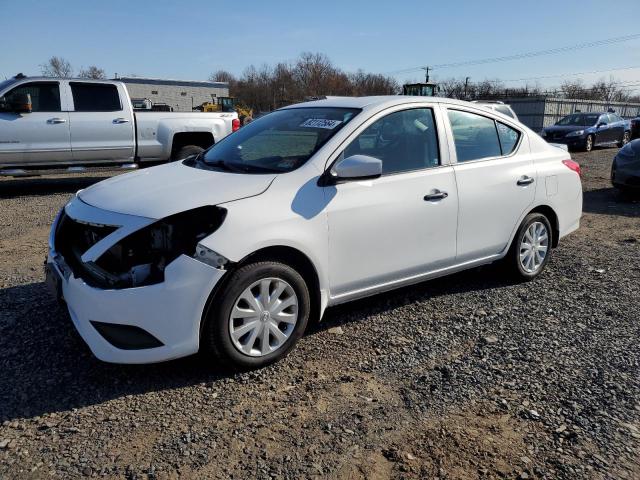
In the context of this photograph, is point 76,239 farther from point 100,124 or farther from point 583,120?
point 583,120

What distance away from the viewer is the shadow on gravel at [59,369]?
2.93m

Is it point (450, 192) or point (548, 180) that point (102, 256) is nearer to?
point (450, 192)

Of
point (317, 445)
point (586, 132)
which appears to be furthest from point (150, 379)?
point (586, 132)

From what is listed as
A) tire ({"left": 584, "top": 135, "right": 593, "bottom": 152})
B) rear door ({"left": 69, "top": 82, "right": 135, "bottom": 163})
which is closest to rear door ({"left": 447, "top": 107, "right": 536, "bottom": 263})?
rear door ({"left": 69, "top": 82, "right": 135, "bottom": 163})

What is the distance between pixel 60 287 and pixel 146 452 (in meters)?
1.24

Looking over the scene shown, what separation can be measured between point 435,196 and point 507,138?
4.07 feet

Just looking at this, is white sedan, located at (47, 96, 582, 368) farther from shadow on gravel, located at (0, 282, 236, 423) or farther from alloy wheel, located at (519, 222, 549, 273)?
shadow on gravel, located at (0, 282, 236, 423)

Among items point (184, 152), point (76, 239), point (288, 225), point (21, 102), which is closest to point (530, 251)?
point (288, 225)

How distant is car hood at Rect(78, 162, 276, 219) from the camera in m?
3.04

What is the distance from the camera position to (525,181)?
459 centimetres

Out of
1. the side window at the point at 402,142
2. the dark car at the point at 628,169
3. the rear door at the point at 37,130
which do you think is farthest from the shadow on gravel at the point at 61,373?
the dark car at the point at 628,169

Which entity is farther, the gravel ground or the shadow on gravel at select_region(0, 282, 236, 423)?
the shadow on gravel at select_region(0, 282, 236, 423)

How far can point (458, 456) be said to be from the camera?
2.52 m

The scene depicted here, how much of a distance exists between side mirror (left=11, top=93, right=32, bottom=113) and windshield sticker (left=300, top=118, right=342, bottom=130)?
6965 millimetres
